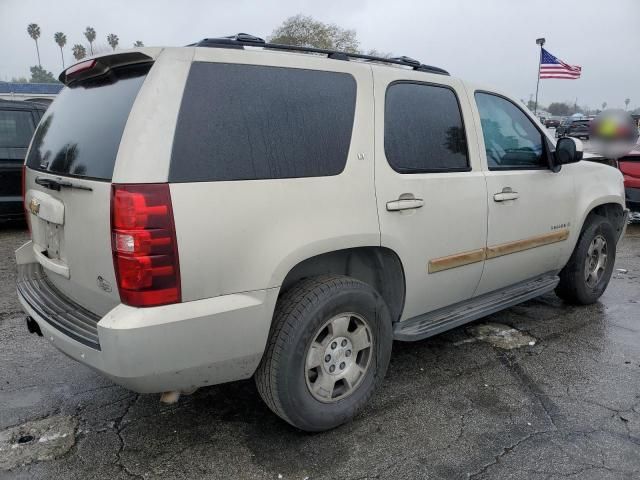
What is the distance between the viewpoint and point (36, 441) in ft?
8.67

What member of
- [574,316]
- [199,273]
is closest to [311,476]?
[199,273]

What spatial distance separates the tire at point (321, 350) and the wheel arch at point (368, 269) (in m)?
0.08

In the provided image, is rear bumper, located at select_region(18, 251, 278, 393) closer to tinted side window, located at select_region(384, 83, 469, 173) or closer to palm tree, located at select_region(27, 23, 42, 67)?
tinted side window, located at select_region(384, 83, 469, 173)

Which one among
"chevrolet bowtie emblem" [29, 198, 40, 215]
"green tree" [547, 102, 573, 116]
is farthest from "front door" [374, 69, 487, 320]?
"green tree" [547, 102, 573, 116]

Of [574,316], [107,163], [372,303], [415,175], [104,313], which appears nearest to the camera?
[107,163]

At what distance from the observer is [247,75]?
93.3 inches

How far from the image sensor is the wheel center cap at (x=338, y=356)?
2.64m

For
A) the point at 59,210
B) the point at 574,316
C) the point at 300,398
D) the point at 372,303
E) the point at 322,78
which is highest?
the point at 322,78

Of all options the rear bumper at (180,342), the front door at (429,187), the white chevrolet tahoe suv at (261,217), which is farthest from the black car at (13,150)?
the front door at (429,187)

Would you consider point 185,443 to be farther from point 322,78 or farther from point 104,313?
point 322,78

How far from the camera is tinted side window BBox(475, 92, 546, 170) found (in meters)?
3.52

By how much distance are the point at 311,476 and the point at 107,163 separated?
1.68m

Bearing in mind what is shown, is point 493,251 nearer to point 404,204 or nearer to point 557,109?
point 404,204

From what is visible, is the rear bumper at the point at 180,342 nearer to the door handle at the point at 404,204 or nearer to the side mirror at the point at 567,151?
the door handle at the point at 404,204
